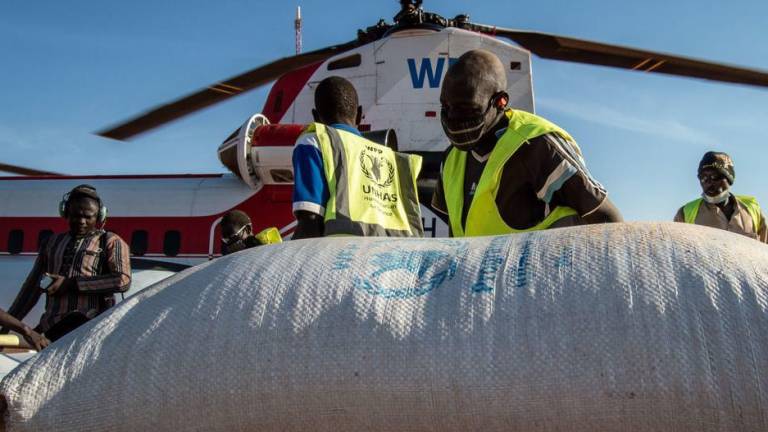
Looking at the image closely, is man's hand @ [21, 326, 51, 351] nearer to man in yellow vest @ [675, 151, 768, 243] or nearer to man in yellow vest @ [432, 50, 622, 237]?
man in yellow vest @ [432, 50, 622, 237]

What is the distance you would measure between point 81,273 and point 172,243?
471 centimetres

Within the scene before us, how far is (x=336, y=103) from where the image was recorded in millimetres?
3135

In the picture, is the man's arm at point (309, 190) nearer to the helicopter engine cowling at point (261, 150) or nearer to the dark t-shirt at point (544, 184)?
the dark t-shirt at point (544, 184)

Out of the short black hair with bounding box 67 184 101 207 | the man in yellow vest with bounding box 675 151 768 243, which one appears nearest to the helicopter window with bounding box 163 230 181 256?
the short black hair with bounding box 67 184 101 207

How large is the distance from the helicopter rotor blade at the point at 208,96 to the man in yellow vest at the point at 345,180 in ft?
17.6

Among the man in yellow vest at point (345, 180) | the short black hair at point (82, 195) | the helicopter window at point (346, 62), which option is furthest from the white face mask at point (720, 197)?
the helicopter window at point (346, 62)

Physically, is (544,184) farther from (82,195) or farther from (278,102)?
(278,102)

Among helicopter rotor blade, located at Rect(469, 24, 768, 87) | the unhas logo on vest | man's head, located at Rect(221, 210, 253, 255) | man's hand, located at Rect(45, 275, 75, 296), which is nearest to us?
the unhas logo on vest

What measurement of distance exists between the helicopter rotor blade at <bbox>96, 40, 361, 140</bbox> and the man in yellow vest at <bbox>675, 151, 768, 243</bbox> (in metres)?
4.74

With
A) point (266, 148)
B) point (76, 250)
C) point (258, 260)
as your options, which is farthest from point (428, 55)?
point (258, 260)

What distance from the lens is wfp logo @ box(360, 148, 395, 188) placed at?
Result: 2.98 metres

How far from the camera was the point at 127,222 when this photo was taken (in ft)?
28.0

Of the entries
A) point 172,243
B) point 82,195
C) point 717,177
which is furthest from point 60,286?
point 172,243

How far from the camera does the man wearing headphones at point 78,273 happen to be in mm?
3672
